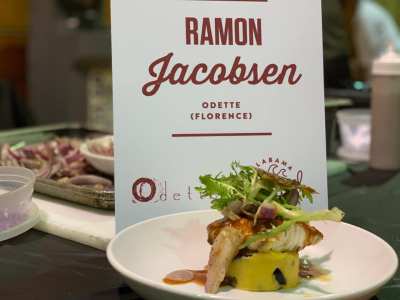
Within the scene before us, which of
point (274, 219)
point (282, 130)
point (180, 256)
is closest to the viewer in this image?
point (274, 219)

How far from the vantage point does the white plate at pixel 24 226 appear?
3.18 feet

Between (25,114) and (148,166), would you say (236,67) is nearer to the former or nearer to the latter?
(148,166)

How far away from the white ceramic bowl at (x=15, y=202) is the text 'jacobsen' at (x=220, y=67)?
0.25m

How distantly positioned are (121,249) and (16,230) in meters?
0.27

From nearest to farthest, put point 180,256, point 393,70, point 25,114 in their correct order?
point 180,256 < point 393,70 < point 25,114

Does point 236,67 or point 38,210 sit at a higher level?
point 236,67

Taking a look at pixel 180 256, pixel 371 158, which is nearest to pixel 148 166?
pixel 180 256

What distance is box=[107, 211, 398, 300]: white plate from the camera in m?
A: 0.71

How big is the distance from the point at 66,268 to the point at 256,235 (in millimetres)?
297

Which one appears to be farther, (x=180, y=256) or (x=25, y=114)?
(x=25, y=114)

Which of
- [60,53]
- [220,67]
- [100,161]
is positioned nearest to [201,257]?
[220,67]

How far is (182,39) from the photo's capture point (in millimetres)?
935

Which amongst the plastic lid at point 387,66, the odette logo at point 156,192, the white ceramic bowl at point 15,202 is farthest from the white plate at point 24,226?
the plastic lid at point 387,66

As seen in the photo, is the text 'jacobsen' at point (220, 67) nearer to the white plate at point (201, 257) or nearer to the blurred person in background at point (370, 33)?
the white plate at point (201, 257)
